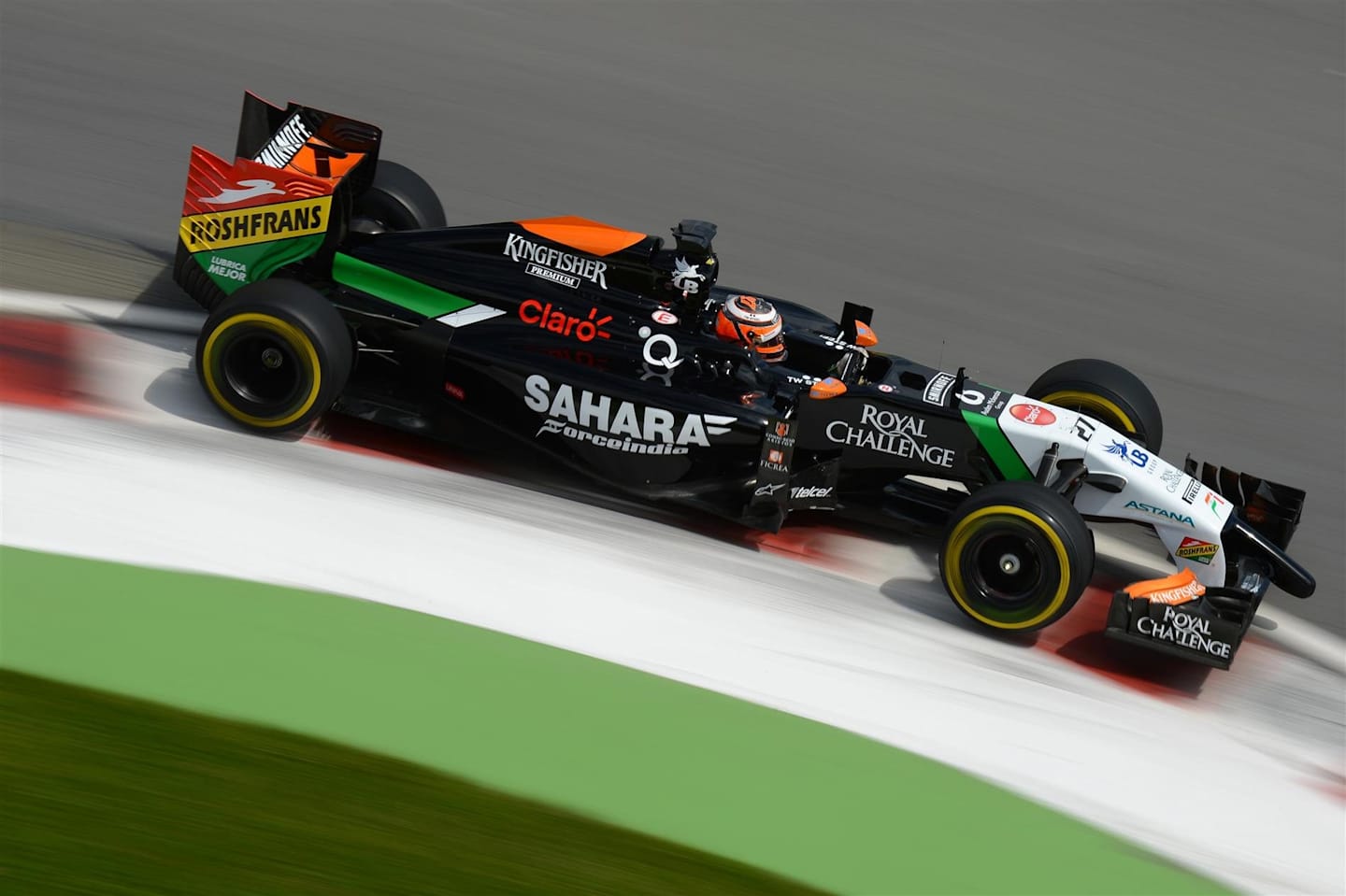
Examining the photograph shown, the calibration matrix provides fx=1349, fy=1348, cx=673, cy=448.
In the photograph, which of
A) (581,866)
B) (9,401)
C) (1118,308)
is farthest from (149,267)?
(1118,308)

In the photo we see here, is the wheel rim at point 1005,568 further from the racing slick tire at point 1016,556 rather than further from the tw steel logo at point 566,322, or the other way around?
the tw steel logo at point 566,322

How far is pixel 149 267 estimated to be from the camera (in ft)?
27.7

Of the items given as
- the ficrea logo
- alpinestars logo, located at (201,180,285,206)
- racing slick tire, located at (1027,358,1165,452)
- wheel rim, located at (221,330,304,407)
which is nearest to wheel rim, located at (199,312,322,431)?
wheel rim, located at (221,330,304,407)

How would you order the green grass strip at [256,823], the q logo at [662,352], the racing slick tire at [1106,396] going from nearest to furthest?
1. the green grass strip at [256,823]
2. the q logo at [662,352]
3. the racing slick tire at [1106,396]

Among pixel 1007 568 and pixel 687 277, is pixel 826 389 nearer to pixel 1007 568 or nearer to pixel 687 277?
pixel 687 277

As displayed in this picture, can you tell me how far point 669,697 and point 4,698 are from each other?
249 centimetres

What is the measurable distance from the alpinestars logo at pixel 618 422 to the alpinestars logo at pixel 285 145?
2.12 metres

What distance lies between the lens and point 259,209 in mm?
6996

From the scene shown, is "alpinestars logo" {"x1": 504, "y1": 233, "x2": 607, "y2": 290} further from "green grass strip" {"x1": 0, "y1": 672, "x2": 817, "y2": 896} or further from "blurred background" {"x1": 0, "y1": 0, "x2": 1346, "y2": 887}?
"green grass strip" {"x1": 0, "y1": 672, "x2": 817, "y2": 896}

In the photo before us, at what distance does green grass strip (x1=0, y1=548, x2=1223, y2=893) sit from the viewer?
493 cm

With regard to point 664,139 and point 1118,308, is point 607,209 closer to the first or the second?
point 664,139

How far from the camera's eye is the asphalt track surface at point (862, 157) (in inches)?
363

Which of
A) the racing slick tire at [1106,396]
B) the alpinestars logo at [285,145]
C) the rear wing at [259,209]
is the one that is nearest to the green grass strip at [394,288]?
the rear wing at [259,209]

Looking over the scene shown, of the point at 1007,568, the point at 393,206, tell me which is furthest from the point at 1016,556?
the point at 393,206
